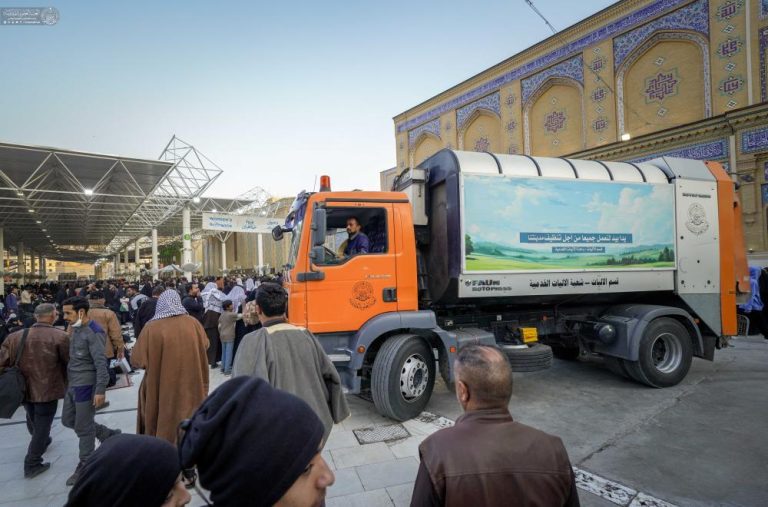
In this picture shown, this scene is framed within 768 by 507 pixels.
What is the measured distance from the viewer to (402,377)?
193 inches

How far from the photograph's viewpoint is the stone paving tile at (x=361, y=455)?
13.0 feet

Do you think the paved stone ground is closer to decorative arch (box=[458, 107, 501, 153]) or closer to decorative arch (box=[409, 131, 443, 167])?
decorative arch (box=[458, 107, 501, 153])

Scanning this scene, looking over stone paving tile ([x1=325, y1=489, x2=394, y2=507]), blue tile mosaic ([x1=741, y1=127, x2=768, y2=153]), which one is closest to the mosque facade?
blue tile mosaic ([x1=741, y1=127, x2=768, y2=153])

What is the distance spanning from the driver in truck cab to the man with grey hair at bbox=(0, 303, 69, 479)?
313 centimetres

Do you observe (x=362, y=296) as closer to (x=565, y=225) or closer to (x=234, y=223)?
(x=565, y=225)

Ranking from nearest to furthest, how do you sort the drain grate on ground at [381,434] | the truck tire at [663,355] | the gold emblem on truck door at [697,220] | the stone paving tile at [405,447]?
the stone paving tile at [405,447] < the drain grate on ground at [381,434] < the truck tire at [663,355] < the gold emblem on truck door at [697,220]

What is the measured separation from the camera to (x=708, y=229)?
6.18 meters

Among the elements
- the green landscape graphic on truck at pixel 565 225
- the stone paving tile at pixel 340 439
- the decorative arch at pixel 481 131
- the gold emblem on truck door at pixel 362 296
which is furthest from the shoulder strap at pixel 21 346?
the decorative arch at pixel 481 131

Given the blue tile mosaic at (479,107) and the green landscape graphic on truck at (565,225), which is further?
the blue tile mosaic at (479,107)

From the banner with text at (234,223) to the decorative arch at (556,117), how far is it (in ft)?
43.1

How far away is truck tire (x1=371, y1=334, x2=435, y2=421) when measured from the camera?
4.77 metres

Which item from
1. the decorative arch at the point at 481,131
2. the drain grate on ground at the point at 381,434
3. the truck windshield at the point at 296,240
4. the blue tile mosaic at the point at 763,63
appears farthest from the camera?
the decorative arch at the point at 481,131

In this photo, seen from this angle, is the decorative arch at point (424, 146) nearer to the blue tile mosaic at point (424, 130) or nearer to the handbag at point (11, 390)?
the blue tile mosaic at point (424, 130)

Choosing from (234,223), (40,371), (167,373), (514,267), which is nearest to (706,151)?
(514,267)
